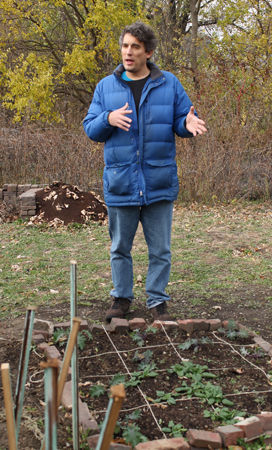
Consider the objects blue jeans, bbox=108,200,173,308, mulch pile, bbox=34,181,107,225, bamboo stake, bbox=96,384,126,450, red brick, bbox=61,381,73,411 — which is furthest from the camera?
mulch pile, bbox=34,181,107,225

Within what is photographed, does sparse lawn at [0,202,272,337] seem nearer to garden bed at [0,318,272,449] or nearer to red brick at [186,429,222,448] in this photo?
garden bed at [0,318,272,449]

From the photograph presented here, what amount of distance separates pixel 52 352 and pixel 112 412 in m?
1.98

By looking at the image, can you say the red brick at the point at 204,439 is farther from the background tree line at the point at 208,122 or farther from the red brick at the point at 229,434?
the background tree line at the point at 208,122

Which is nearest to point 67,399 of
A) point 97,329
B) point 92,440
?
point 92,440

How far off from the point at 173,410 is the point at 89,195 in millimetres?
6139

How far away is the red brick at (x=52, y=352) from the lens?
108 inches

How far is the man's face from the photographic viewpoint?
316 centimetres

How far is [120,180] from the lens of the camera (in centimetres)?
329

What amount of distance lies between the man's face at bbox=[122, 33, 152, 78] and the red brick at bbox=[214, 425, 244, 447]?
2.44 m

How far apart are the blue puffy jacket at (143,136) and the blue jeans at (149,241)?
0.41ft

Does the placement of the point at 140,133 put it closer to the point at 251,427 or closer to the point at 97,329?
the point at 97,329

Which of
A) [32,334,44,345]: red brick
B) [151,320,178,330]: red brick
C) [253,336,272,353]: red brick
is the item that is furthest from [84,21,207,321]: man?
[32,334,44,345]: red brick

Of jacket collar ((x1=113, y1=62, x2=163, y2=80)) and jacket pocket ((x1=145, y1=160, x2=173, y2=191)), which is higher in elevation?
jacket collar ((x1=113, y1=62, x2=163, y2=80))

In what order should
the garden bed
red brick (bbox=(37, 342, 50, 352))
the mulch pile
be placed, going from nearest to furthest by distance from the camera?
the garden bed → red brick (bbox=(37, 342, 50, 352)) → the mulch pile
